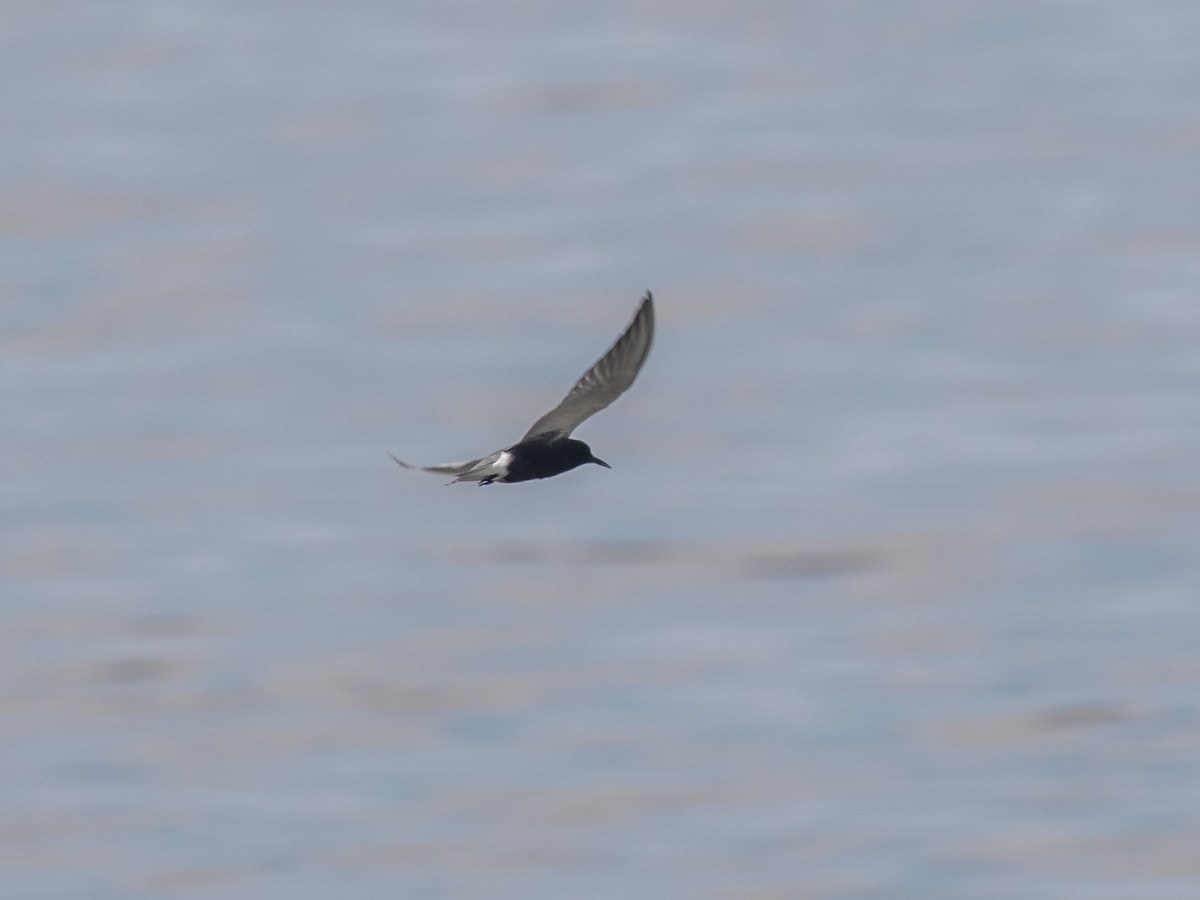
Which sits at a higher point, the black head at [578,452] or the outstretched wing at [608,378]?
the outstretched wing at [608,378]

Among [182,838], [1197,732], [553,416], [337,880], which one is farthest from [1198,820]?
[553,416]

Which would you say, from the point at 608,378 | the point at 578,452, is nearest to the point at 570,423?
the point at 578,452

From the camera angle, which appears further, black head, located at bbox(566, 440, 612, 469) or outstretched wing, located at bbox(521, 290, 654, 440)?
black head, located at bbox(566, 440, 612, 469)

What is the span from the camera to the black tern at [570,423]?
13875mm

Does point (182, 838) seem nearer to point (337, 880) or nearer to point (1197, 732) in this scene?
point (337, 880)

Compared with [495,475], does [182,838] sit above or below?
below

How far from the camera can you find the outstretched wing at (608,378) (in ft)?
45.2

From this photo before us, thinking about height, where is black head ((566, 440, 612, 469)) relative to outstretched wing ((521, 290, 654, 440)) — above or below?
below

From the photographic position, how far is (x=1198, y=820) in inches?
1281

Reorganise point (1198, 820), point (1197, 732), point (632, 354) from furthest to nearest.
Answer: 1. point (1197, 732)
2. point (1198, 820)
3. point (632, 354)

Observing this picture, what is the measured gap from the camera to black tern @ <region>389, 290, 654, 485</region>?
1388cm

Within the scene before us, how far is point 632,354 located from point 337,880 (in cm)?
1981

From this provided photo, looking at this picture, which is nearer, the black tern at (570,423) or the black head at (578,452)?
the black tern at (570,423)

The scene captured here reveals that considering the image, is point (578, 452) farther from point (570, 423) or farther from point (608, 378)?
point (608, 378)
